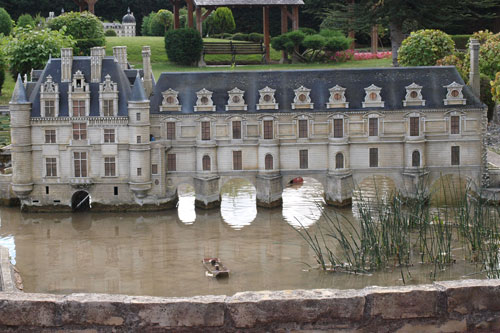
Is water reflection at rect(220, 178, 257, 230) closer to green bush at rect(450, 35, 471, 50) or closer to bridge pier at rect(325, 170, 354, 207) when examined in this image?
bridge pier at rect(325, 170, 354, 207)

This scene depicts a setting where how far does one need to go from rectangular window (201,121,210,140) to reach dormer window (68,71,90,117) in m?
5.56

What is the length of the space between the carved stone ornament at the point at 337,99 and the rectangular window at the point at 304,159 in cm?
253

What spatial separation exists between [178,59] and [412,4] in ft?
61.0

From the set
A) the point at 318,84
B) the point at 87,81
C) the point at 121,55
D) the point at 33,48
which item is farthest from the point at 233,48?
the point at 87,81

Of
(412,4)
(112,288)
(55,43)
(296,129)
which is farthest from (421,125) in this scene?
(55,43)

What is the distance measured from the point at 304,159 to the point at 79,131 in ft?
36.1

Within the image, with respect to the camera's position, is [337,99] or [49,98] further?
[337,99]

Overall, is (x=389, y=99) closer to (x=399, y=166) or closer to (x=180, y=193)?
(x=399, y=166)

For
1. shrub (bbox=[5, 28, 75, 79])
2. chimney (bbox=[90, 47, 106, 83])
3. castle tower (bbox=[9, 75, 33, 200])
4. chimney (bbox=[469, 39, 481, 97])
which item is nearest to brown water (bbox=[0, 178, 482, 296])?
castle tower (bbox=[9, 75, 33, 200])

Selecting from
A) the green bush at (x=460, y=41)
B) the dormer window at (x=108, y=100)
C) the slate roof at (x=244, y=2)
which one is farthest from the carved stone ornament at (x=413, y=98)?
the green bush at (x=460, y=41)

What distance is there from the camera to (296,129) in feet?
138

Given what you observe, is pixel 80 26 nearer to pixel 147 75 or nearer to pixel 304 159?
pixel 147 75

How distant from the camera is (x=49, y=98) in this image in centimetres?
4106

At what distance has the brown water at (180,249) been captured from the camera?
29.4 metres
